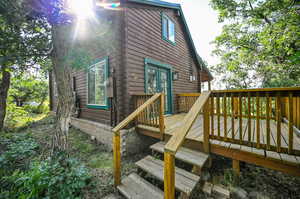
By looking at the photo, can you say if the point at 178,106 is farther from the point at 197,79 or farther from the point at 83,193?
the point at 83,193

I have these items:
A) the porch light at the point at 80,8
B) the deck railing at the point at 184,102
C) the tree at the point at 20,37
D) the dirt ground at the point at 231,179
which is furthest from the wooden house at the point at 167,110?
the tree at the point at 20,37

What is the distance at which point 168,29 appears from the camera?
5832 mm

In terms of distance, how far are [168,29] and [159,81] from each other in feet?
8.58

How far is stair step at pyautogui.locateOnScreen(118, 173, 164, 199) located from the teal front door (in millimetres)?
2904

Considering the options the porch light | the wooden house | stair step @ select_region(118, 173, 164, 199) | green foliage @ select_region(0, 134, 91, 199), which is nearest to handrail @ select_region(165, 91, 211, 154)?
the wooden house

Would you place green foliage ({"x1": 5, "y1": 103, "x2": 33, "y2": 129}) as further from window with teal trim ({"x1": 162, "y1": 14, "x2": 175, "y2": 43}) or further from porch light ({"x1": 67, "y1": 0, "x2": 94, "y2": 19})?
window with teal trim ({"x1": 162, "y1": 14, "x2": 175, "y2": 43})

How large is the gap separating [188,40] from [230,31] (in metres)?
4.06

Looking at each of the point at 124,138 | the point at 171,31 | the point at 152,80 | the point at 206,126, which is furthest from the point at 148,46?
the point at 206,126

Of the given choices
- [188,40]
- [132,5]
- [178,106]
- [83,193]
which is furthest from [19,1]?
[188,40]

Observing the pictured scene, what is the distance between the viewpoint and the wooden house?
1862 mm

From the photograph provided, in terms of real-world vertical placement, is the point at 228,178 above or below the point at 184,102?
below

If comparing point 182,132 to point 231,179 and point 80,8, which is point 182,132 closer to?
point 231,179

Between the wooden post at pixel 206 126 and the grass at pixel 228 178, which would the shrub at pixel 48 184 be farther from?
the wooden post at pixel 206 126

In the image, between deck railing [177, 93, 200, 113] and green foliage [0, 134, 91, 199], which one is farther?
deck railing [177, 93, 200, 113]
